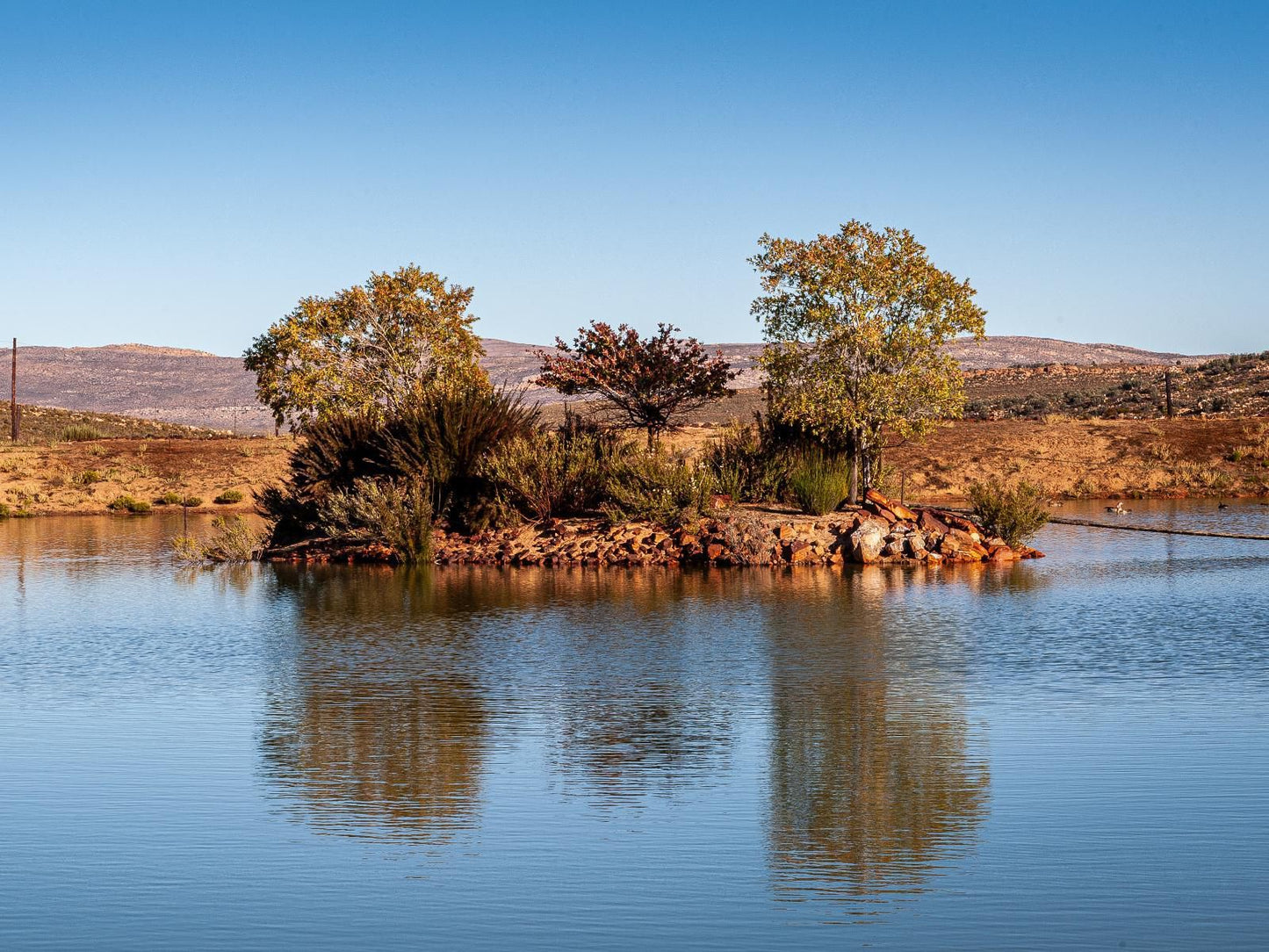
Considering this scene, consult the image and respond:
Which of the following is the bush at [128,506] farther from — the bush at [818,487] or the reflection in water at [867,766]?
the reflection in water at [867,766]

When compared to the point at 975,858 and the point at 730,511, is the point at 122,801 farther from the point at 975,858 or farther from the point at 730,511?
the point at 730,511

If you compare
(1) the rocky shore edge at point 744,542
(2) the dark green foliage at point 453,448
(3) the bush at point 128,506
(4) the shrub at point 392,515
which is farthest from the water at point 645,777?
(3) the bush at point 128,506

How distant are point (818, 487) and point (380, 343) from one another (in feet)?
49.6

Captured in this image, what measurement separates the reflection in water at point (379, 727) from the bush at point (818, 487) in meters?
8.50

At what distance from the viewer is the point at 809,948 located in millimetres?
5750

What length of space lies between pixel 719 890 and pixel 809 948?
78 centimetres

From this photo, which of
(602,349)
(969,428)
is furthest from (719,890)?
(969,428)

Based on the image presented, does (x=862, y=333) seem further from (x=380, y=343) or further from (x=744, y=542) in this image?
(x=380, y=343)

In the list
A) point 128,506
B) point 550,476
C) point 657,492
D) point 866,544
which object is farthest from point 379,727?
point 128,506

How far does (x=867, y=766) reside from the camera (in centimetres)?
901

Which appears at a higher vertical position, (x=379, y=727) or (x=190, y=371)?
(x=190, y=371)

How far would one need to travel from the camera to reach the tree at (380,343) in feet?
115

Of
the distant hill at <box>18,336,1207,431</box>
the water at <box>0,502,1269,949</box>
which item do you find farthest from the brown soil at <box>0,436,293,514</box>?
the distant hill at <box>18,336,1207,431</box>

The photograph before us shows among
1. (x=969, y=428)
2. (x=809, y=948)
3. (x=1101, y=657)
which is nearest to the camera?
(x=809, y=948)
